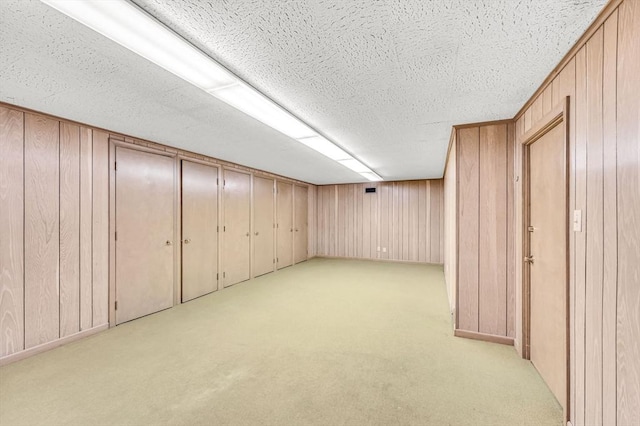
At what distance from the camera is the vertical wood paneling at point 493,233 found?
2.69 metres

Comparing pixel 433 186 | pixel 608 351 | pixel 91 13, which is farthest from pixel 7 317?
pixel 433 186

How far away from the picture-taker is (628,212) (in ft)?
3.62

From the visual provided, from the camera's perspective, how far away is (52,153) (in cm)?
268

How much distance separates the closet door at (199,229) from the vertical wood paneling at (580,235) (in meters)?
4.33

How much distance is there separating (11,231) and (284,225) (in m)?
4.74

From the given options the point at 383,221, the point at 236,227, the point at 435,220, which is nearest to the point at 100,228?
the point at 236,227

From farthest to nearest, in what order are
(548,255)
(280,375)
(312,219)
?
(312,219)
(280,375)
(548,255)

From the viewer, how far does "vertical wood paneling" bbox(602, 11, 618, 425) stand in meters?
1.19

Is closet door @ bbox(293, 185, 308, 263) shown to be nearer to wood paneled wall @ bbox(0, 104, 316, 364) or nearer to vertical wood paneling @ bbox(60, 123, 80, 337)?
wood paneled wall @ bbox(0, 104, 316, 364)

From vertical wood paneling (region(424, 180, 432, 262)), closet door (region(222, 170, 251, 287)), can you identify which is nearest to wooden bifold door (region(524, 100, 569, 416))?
closet door (region(222, 170, 251, 287))

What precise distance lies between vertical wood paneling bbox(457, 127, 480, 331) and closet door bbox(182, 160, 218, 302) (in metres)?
3.73

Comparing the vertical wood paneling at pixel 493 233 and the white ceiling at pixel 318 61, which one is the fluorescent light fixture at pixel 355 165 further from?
the vertical wood paneling at pixel 493 233

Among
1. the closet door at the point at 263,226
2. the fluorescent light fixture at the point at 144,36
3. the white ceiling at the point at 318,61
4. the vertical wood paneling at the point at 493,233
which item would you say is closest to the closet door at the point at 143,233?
the white ceiling at the point at 318,61

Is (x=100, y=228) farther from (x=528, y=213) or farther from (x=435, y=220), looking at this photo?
(x=435, y=220)
